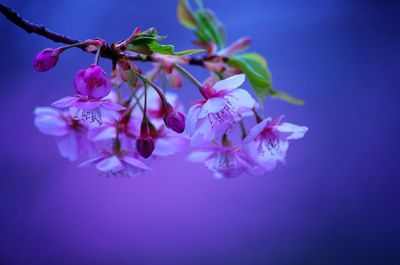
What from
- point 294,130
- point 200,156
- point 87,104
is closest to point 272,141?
point 294,130

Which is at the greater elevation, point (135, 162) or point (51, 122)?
point (51, 122)

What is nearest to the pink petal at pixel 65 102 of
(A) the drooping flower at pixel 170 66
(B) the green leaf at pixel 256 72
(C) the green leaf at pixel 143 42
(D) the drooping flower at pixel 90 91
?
(D) the drooping flower at pixel 90 91

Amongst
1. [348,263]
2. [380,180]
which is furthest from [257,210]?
[380,180]

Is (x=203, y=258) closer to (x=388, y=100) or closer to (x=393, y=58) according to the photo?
(x=388, y=100)

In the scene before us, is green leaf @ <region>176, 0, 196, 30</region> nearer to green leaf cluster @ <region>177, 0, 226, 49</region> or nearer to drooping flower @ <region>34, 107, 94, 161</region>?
green leaf cluster @ <region>177, 0, 226, 49</region>

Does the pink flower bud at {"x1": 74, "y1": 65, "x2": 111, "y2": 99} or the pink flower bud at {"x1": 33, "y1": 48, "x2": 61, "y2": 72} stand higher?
the pink flower bud at {"x1": 33, "y1": 48, "x2": 61, "y2": 72}

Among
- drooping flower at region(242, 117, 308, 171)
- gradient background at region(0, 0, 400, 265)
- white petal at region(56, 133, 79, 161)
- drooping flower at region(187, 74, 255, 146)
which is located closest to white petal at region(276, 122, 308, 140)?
drooping flower at region(242, 117, 308, 171)

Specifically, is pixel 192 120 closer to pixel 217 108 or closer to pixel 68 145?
pixel 217 108
